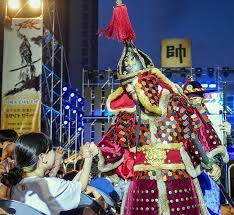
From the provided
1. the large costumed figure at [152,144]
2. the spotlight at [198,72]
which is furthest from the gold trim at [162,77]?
the spotlight at [198,72]

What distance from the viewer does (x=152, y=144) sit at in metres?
3.14

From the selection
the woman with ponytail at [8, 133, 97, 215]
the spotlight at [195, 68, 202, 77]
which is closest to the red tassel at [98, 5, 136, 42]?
the woman with ponytail at [8, 133, 97, 215]

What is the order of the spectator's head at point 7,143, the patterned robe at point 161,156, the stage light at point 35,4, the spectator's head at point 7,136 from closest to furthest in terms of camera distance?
the patterned robe at point 161,156 → the spectator's head at point 7,143 → the spectator's head at point 7,136 → the stage light at point 35,4

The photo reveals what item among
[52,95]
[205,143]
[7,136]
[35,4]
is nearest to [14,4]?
[35,4]

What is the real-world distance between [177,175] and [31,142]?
3.59 feet

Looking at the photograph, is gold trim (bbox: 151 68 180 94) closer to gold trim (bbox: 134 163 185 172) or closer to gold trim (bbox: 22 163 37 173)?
gold trim (bbox: 134 163 185 172)

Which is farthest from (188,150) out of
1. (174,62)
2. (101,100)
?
(101,100)

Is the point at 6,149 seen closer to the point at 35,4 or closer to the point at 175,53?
the point at 35,4

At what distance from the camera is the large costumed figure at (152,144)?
3059 mm

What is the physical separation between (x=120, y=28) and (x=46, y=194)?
1489 mm

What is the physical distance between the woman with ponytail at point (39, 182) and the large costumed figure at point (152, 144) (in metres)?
0.61

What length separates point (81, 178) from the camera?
2695mm

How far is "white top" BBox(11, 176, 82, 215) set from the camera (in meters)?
2.42

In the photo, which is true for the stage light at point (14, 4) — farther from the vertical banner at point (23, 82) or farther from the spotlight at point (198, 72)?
the spotlight at point (198, 72)
